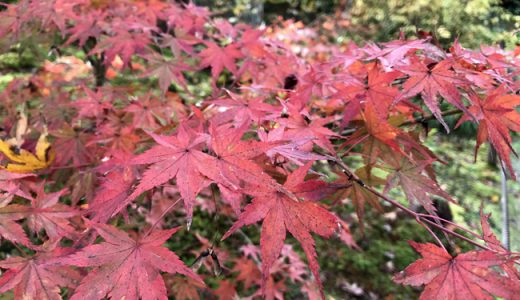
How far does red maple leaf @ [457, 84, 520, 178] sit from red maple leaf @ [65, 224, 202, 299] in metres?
0.84

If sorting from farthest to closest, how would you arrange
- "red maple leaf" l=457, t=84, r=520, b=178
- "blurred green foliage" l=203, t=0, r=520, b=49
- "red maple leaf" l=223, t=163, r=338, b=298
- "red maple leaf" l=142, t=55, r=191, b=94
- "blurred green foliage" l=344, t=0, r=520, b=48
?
"blurred green foliage" l=203, t=0, r=520, b=49, "blurred green foliage" l=344, t=0, r=520, b=48, "red maple leaf" l=142, t=55, r=191, b=94, "red maple leaf" l=457, t=84, r=520, b=178, "red maple leaf" l=223, t=163, r=338, b=298

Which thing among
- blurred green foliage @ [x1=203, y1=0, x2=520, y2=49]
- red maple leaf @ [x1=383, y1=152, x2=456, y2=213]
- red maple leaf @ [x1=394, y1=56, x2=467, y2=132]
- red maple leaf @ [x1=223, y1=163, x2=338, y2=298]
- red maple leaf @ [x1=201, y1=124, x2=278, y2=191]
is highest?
red maple leaf @ [x1=394, y1=56, x2=467, y2=132]

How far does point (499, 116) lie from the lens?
1.01 m

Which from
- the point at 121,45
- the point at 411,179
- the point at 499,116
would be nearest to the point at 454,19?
the point at 499,116

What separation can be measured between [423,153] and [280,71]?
0.87m

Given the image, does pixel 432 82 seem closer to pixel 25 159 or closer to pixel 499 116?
pixel 499 116

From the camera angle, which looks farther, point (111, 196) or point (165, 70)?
point (165, 70)

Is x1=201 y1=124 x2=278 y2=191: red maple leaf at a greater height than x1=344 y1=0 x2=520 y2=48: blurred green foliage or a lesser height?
greater

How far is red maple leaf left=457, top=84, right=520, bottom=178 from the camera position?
0.99 m

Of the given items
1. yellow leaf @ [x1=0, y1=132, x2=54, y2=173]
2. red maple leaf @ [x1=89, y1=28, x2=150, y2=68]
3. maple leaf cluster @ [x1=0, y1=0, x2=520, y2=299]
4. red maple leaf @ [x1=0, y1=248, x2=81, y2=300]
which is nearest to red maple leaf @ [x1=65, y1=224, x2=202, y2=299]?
maple leaf cluster @ [x1=0, y1=0, x2=520, y2=299]

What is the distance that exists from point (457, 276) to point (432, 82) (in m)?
0.49

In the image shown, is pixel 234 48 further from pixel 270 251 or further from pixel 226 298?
pixel 226 298

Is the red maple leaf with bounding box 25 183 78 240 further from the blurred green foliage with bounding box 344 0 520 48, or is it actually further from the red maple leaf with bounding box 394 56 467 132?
the blurred green foliage with bounding box 344 0 520 48

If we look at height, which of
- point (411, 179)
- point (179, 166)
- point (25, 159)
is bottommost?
point (25, 159)
